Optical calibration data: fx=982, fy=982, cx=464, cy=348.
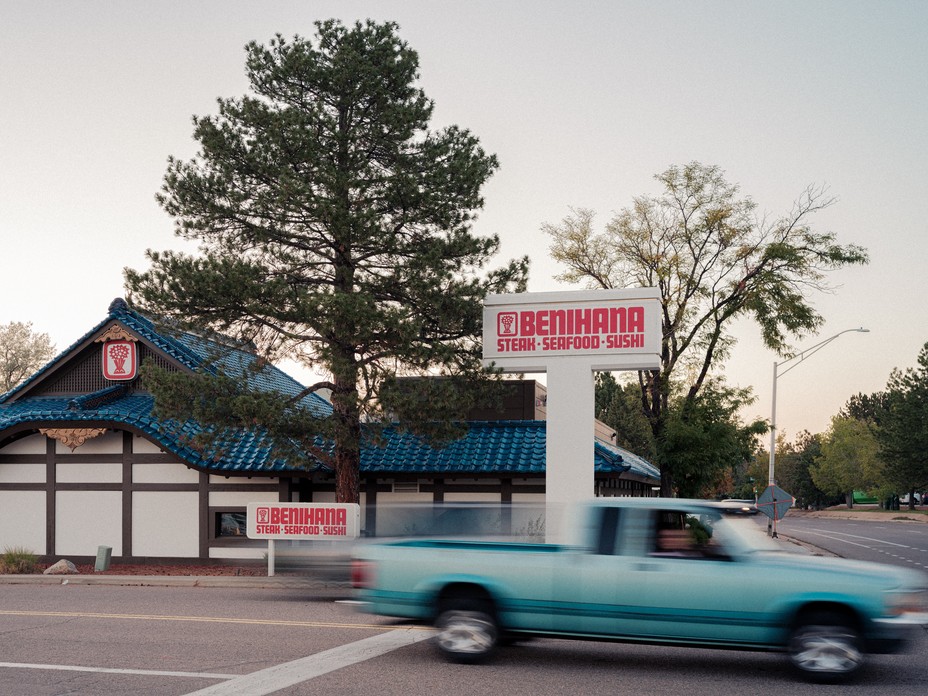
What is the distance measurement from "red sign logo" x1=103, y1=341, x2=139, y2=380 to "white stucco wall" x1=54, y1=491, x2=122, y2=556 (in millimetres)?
3194

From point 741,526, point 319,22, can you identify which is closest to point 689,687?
point 741,526

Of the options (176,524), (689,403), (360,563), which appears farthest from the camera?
(689,403)

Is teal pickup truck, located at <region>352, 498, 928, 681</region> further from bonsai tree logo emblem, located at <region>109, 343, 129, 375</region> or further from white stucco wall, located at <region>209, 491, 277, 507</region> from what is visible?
bonsai tree logo emblem, located at <region>109, 343, 129, 375</region>

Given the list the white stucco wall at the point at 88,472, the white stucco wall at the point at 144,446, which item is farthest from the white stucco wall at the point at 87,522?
the white stucco wall at the point at 144,446

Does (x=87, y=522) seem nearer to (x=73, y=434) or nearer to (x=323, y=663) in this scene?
(x=73, y=434)

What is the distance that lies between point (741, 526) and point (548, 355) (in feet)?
36.8

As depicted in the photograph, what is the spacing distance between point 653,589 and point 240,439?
16.1 metres

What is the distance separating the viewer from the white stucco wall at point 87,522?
80.5 ft

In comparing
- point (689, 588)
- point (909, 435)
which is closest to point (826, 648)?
point (689, 588)

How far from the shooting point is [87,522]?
2472 centimetres

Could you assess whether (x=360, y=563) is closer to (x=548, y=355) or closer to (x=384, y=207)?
(x=548, y=355)

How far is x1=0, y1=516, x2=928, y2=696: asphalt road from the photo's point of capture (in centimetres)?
905

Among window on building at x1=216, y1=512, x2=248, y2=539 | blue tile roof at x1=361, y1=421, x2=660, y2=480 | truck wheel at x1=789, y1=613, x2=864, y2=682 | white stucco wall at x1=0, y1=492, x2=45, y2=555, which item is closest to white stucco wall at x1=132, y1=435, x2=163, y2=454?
window on building at x1=216, y1=512, x2=248, y2=539

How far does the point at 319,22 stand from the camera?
22.0 metres
